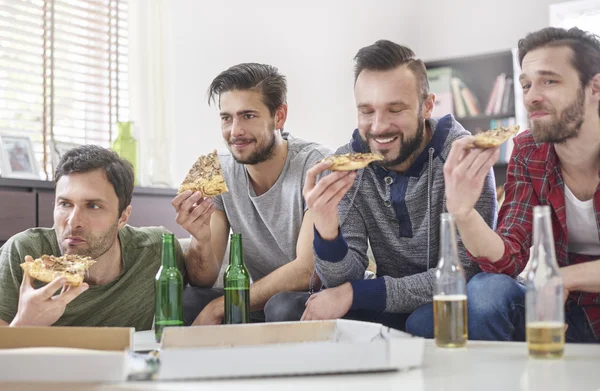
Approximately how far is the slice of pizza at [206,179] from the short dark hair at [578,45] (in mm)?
1079

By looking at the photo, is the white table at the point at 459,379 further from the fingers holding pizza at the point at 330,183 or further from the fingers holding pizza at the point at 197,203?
the fingers holding pizza at the point at 197,203

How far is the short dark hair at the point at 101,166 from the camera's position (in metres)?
2.31

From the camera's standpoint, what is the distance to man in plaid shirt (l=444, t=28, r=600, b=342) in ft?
6.48

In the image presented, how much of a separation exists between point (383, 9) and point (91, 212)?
A: 4.15 metres

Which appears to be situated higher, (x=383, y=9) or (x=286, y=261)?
(x=383, y=9)

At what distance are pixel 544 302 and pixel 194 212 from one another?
4.45ft

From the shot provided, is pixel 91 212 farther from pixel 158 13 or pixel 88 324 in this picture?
pixel 158 13

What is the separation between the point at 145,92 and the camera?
4.30 m

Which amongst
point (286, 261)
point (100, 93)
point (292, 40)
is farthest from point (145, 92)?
point (286, 261)

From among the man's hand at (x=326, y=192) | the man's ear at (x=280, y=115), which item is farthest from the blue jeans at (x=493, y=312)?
the man's ear at (x=280, y=115)

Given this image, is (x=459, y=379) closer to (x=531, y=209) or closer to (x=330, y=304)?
(x=330, y=304)

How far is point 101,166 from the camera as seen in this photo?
2.36 meters

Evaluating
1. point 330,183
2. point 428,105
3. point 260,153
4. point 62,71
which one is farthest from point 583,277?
point 62,71

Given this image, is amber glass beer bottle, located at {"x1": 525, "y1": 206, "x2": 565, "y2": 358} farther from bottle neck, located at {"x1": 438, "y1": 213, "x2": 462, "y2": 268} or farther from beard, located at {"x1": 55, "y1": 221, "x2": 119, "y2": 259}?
beard, located at {"x1": 55, "y1": 221, "x2": 119, "y2": 259}
